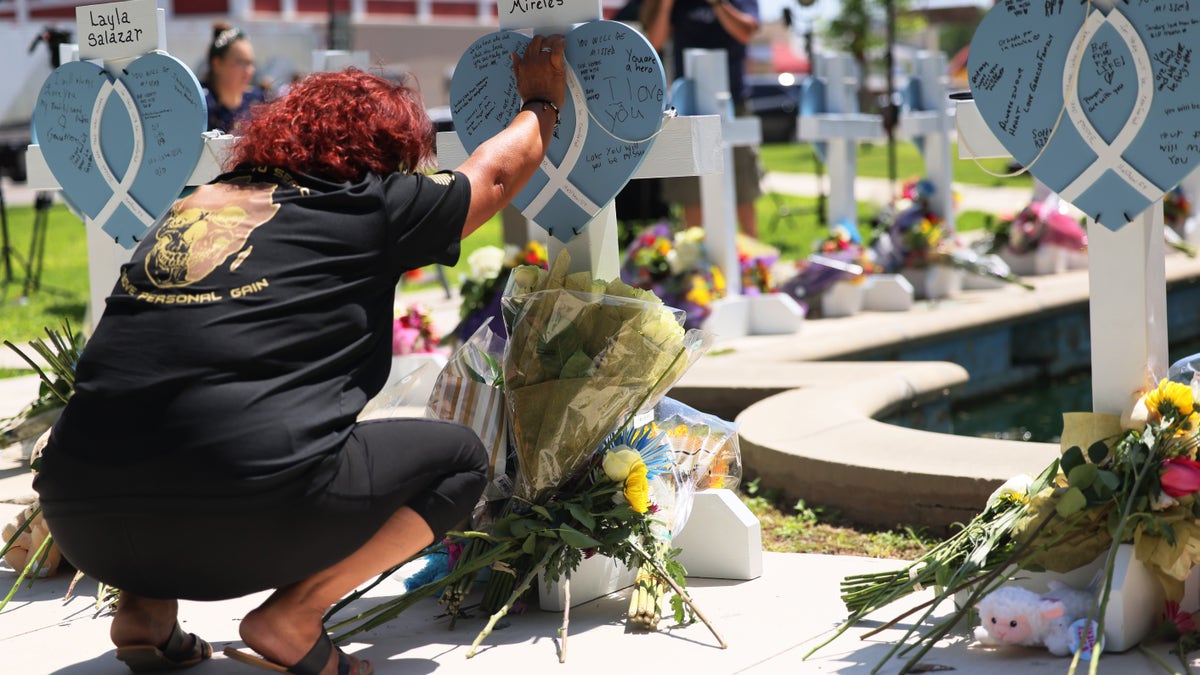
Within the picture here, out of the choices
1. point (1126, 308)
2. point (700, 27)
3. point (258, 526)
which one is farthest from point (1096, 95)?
point (700, 27)

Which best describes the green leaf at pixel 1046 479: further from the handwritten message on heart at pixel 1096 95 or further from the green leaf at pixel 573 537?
the green leaf at pixel 573 537

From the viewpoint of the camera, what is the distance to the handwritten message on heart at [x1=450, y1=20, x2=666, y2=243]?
9.44 ft

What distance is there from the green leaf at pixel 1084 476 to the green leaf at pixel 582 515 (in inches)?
→ 35.7

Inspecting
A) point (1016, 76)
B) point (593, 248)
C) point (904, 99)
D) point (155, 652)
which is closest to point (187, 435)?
point (155, 652)

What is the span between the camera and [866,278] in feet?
22.9

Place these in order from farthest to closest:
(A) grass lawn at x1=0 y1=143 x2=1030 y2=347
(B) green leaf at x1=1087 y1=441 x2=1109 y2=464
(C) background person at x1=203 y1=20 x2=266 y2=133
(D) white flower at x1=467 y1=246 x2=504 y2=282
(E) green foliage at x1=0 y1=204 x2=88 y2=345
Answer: (A) grass lawn at x1=0 y1=143 x2=1030 y2=347, (E) green foliage at x1=0 y1=204 x2=88 y2=345, (C) background person at x1=203 y1=20 x2=266 y2=133, (D) white flower at x1=467 y1=246 x2=504 y2=282, (B) green leaf at x1=1087 y1=441 x2=1109 y2=464

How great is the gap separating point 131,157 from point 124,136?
63 mm

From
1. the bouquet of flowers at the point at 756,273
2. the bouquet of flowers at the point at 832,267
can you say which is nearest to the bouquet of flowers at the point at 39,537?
the bouquet of flowers at the point at 756,273

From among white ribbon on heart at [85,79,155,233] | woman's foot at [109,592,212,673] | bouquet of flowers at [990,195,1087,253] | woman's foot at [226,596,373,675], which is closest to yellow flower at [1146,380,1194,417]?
woman's foot at [226,596,373,675]

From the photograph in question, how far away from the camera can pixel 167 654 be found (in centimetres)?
256

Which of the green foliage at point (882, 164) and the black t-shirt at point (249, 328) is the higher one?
the black t-shirt at point (249, 328)

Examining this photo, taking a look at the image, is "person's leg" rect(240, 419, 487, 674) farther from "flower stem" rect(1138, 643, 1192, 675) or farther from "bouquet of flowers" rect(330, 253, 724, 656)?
"flower stem" rect(1138, 643, 1192, 675)

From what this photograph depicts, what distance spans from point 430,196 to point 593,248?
2.35 feet

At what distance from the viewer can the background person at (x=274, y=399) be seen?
7.20ft
